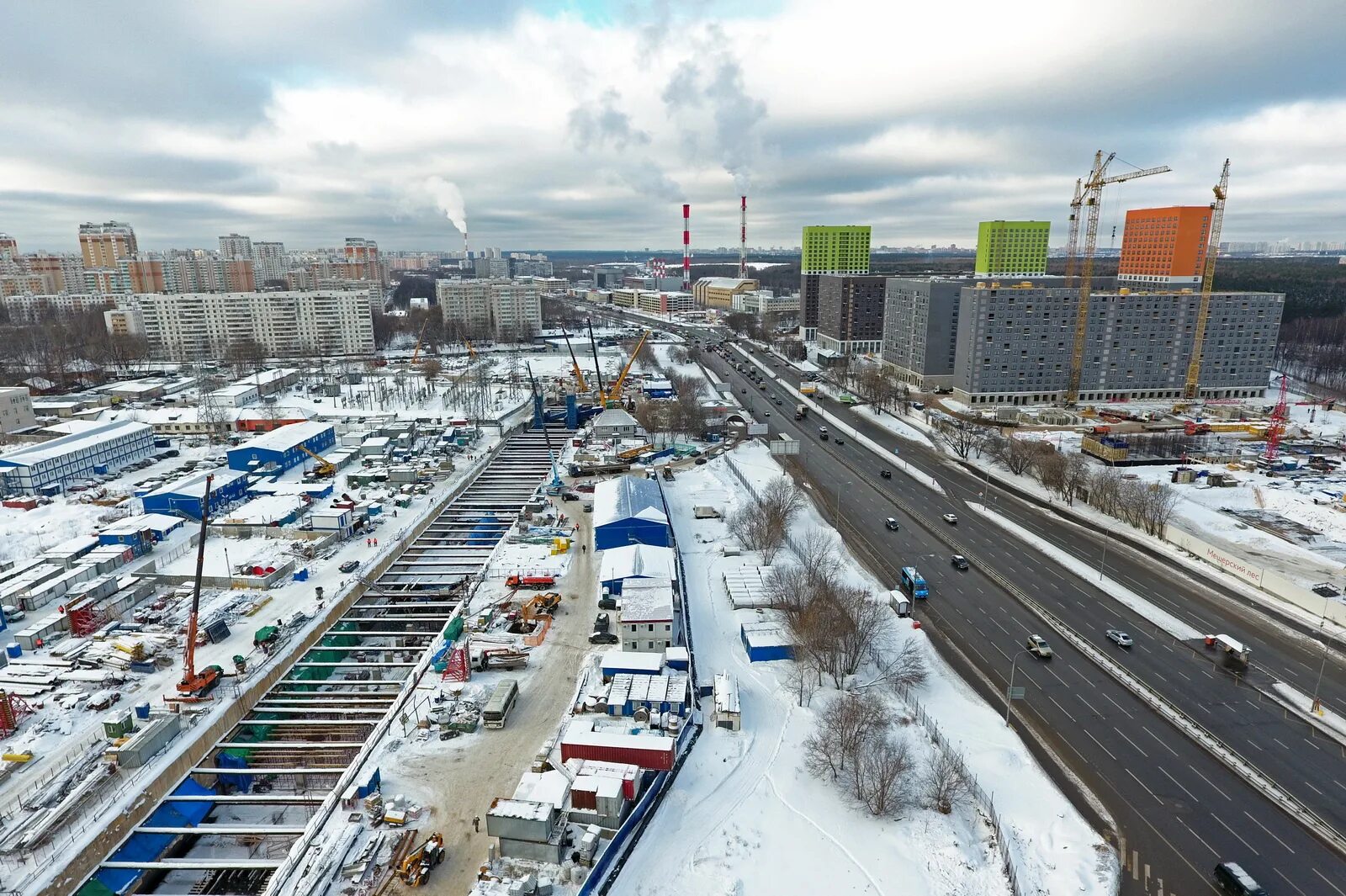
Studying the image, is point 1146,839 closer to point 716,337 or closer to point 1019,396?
point 1019,396

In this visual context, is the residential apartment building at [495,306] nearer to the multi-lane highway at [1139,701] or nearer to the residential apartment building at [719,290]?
the residential apartment building at [719,290]

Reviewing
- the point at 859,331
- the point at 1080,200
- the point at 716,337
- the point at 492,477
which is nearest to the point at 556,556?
the point at 492,477

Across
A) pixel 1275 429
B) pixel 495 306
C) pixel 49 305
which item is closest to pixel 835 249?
pixel 495 306

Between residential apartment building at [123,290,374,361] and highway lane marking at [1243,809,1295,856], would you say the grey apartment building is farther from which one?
residential apartment building at [123,290,374,361]

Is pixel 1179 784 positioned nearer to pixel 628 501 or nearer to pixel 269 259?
pixel 628 501

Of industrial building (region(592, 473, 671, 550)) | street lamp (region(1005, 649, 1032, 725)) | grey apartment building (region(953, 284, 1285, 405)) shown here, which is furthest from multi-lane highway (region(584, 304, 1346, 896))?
grey apartment building (region(953, 284, 1285, 405))

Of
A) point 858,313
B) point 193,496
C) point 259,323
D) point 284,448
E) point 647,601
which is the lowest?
point 647,601
